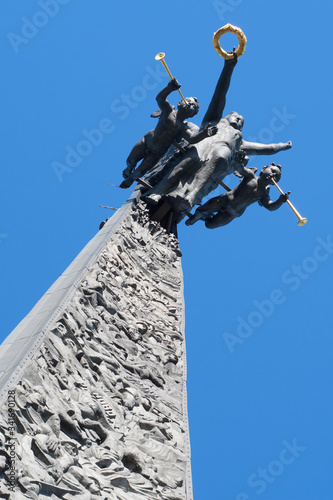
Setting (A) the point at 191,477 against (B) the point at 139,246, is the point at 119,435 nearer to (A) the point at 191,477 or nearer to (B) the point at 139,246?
(A) the point at 191,477

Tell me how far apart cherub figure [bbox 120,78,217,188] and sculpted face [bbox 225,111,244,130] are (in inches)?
26.1

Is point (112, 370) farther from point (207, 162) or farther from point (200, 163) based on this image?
point (207, 162)

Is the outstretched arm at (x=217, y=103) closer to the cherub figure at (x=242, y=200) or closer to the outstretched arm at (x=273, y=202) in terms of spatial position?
the cherub figure at (x=242, y=200)

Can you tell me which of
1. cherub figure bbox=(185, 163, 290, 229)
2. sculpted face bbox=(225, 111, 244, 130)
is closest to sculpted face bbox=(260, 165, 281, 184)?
cherub figure bbox=(185, 163, 290, 229)

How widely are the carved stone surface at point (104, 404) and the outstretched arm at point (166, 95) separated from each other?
3.83m

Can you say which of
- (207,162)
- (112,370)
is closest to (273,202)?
(207,162)

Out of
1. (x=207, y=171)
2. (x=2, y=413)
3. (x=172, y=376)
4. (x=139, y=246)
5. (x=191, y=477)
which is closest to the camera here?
(x=2, y=413)

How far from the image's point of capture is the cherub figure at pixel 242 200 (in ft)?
47.1

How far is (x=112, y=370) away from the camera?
7113mm

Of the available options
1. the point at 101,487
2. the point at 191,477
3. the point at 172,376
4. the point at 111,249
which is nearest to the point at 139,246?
the point at 111,249

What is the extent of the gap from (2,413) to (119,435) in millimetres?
1367

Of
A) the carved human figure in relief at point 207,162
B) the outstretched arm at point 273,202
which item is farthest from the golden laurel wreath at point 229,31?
the outstretched arm at point 273,202

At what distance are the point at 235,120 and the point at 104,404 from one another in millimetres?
9572

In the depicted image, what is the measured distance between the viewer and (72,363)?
6.50 m
